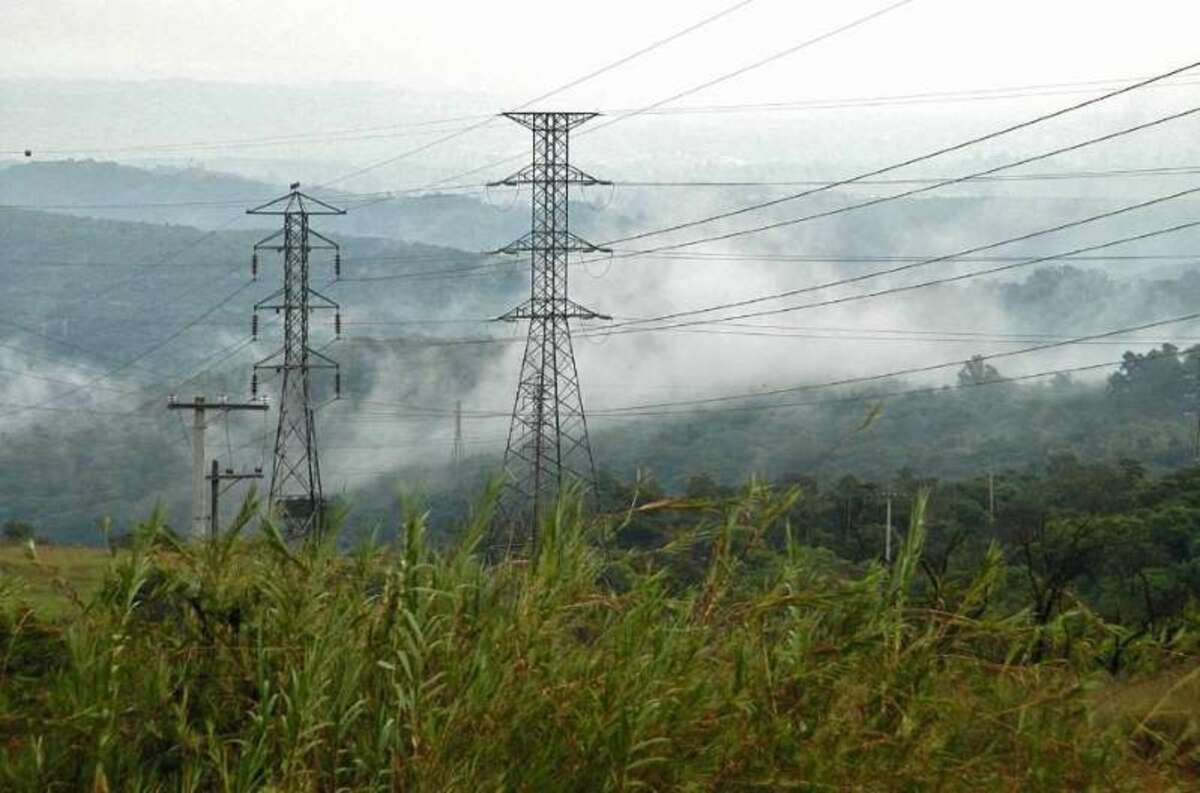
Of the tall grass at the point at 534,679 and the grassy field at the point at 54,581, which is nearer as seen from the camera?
the tall grass at the point at 534,679

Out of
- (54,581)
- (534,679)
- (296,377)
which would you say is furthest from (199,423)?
(534,679)

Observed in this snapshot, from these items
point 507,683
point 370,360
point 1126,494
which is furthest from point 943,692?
point 370,360

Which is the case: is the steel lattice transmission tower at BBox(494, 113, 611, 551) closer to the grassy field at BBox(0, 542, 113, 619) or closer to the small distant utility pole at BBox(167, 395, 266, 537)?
the small distant utility pole at BBox(167, 395, 266, 537)

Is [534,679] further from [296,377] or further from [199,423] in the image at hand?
[296,377]

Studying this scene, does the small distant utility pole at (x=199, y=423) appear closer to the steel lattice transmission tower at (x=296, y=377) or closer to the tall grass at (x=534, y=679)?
the steel lattice transmission tower at (x=296, y=377)

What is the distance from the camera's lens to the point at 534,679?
779 cm

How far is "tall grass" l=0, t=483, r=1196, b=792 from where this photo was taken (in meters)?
7.46

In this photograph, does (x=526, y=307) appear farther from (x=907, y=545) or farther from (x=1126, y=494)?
(x=907, y=545)

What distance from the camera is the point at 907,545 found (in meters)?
9.06

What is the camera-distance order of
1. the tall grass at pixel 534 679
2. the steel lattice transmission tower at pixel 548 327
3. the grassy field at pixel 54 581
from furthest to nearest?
1. the steel lattice transmission tower at pixel 548 327
2. the grassy field at pixel 54 581
3. the tall grass at pixel 534 679

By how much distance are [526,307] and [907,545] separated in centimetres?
3327

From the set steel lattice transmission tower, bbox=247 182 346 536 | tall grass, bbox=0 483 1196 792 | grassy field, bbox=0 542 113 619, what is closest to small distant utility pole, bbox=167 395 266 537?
steel lattice transmission tower, bbox=247 182 346 536

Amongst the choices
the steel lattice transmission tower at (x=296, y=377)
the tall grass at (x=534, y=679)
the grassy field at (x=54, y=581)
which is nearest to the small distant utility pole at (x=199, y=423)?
the steel lattice transmission tower at (x=296, y=377)

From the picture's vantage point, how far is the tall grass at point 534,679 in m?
7.46
